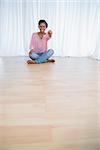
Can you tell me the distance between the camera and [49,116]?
3.38 ft

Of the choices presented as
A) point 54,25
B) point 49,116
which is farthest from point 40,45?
point 49,116

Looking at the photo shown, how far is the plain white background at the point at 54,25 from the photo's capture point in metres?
3.75

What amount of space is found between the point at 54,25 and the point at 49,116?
297cm

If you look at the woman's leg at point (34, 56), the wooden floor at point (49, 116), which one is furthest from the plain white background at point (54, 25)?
the wooden floor at point (49, 116)

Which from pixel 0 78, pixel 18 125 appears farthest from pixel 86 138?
pixel 0 78

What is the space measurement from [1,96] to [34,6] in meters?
2.72

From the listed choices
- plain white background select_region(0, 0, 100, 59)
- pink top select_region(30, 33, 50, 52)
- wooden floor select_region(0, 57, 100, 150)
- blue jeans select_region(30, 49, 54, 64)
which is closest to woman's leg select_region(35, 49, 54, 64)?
blue jeans select_region(30, 49, 54, 64)

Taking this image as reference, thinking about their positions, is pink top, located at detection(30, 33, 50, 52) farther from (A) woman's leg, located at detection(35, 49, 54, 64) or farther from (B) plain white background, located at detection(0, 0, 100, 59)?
(B) plain white background, located at detection(0, 0, 100, 59)

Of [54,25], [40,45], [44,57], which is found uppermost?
[54,25]

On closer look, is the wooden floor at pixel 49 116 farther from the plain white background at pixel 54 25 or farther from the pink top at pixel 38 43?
the plain white background at pixel 54 25

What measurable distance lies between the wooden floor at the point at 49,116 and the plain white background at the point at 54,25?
2200mm

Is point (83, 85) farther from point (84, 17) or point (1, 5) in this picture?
point (1, 5)

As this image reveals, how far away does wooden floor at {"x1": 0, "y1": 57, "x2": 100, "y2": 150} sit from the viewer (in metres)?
0.78

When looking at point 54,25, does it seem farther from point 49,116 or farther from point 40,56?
point 49,116
